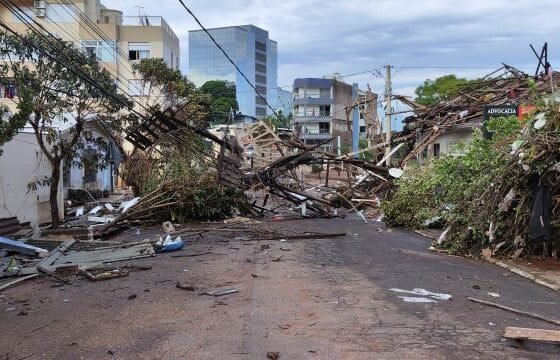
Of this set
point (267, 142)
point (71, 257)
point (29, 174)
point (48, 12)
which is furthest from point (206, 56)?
point (71, 257)

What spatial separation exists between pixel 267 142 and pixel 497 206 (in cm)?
1564

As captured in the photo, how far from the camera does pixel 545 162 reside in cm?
1055

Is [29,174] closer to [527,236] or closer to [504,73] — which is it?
[527,236]

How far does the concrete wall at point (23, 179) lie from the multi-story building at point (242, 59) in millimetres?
9156

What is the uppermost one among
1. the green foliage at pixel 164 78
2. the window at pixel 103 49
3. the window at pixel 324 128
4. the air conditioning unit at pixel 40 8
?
the air conditioning unit at pixel 40 8

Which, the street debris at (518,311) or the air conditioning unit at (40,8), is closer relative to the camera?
the street debris at (518,311)

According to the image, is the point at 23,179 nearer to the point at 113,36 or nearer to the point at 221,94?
the point at 113,36

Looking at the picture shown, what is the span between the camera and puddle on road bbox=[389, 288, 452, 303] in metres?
7.89

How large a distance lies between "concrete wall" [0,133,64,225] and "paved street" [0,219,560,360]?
849 centimetres

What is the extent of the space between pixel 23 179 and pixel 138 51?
27.6 meters

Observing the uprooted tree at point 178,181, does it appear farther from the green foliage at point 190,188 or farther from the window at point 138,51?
the window at point 138,51

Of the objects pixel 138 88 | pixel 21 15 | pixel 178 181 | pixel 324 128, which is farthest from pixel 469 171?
pixel 324 128

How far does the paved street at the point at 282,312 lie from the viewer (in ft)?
18.7

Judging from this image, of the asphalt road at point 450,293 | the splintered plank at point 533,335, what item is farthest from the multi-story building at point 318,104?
the splintered plank at point 533,335
